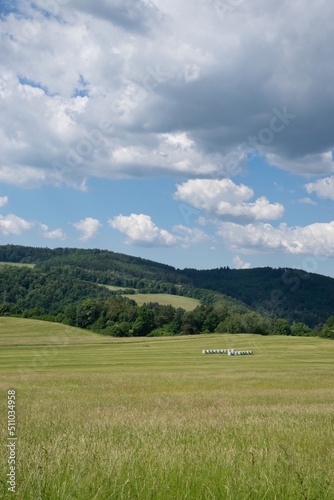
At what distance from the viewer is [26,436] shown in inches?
405

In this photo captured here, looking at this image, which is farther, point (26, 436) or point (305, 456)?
point (26, 436)

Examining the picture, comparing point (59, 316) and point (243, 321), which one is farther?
point (59, 316)

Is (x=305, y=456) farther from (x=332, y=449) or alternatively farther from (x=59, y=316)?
(x=59, y=316)

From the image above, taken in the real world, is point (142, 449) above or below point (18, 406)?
above

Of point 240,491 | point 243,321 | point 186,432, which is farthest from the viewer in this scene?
point 243,321

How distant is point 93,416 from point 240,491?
1034 centimetres

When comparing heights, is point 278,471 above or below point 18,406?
above

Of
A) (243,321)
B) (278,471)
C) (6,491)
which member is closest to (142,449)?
(278,471)

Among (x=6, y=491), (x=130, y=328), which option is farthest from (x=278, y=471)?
(x=130, y=328)

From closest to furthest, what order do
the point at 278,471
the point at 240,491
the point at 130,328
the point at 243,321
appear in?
the point at 240,491
the point at 278,471
the point at 243,321
the point at 130,328

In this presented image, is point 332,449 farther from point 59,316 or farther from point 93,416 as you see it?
point 59,316

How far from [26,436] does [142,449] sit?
332cm

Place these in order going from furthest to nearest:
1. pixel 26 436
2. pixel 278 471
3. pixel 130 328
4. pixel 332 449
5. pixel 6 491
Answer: pixel 130 328 < pixel 26 436 < pixel 332 449 < pixel 278 471 < pixel 6 491

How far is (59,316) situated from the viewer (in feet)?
498
